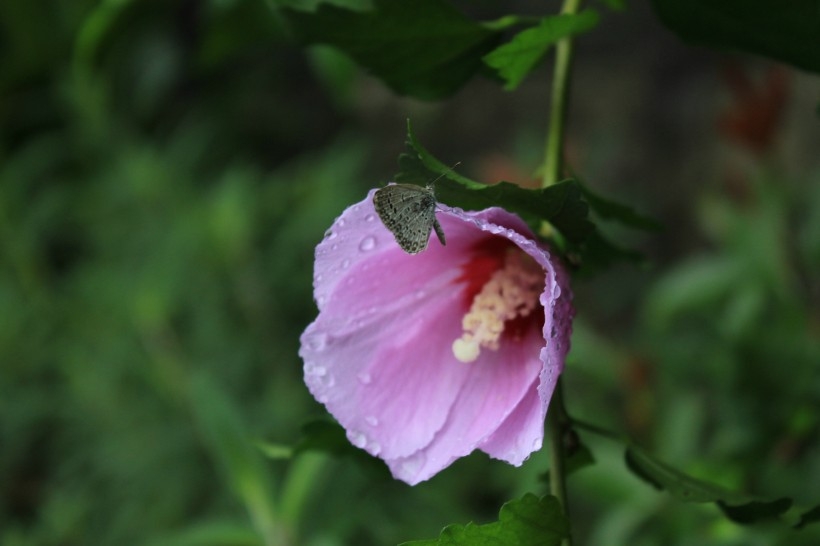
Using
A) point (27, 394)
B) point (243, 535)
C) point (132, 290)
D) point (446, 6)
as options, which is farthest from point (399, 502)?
point (446, 6)

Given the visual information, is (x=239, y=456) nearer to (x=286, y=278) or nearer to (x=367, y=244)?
(x=367, y=244)

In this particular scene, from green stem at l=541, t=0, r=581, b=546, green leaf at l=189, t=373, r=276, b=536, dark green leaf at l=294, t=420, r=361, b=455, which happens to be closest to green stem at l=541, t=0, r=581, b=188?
green stem at l=541, t=0, r=581, b=546

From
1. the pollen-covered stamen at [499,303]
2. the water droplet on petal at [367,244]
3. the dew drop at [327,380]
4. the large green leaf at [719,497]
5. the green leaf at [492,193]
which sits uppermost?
the green leaf at [492,193]

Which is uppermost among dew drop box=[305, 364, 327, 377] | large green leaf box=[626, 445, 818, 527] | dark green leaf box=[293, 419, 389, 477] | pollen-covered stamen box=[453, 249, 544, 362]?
dew drop box=[305, 364, 327, 377]

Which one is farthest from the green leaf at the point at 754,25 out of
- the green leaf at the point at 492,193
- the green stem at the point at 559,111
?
the green leaf at the point at 492,193

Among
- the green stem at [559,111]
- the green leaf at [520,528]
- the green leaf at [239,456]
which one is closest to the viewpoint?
the green leaf at [520,528]

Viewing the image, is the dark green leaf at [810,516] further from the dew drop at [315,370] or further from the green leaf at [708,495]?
the dew drop at [315,370]

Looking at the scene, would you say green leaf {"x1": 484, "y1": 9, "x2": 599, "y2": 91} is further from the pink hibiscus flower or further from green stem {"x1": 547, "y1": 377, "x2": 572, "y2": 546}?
green stem {"x1": 547, "y1": 377, "x2": 572, "y2": 546}

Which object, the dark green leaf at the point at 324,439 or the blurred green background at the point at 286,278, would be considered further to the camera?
the blurred green background at the point at 286,278
